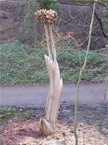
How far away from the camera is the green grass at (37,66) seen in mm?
9244

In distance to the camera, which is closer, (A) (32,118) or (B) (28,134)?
(B) (28,134)

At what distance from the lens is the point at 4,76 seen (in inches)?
378

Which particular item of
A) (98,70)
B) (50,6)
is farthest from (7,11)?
(98,70)

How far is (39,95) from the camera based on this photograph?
7.58 m

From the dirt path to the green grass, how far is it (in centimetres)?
64

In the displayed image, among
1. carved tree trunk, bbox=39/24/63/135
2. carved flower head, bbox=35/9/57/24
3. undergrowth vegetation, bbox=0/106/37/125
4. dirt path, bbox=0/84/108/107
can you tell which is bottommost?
undergrowth vegetation, bbox=0/106/37/125

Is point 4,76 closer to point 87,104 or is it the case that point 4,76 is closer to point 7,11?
point 87,104

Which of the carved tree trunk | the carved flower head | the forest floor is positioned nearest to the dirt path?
the forest floor

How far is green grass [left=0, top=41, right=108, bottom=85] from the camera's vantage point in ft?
30.3

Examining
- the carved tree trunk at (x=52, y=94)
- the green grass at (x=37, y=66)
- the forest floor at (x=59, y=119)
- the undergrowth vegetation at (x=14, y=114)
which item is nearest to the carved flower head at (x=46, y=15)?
the carved tree trunk at (x=52, y=94)

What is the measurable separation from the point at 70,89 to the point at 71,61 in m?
2.90

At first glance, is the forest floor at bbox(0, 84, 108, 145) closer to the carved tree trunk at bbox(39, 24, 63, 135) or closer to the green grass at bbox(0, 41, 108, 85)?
the carved tree trunk at bbox(39, 24, 63, 135)

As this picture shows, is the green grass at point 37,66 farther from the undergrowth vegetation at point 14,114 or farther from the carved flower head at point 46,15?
the carved flower head at point 46,15

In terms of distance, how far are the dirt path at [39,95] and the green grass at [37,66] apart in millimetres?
637
